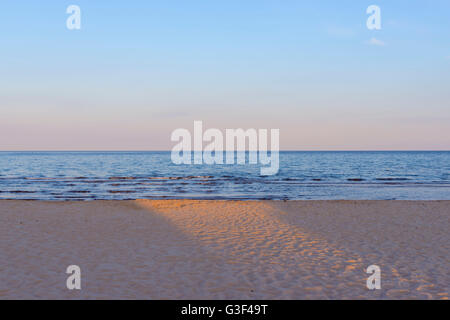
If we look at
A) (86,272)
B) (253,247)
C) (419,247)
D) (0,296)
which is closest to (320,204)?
(419,247)

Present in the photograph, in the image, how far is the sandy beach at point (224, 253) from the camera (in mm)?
6871

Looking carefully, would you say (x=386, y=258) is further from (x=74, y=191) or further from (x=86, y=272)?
(x=74, y=191)

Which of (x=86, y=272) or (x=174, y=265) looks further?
(x=174, y=265)

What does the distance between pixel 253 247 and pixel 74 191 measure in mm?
23153

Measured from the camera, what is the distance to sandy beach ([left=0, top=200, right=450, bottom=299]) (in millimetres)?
6871

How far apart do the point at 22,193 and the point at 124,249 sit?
73.2 feet

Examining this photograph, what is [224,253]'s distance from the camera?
952 centimetres

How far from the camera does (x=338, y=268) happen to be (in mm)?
8180
